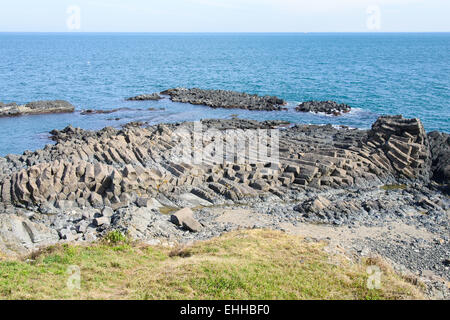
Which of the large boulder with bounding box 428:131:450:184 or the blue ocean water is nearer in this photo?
the large boulder with bounding box 428:131:450:184

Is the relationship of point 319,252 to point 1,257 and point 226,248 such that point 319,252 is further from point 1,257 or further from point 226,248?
point 1,257

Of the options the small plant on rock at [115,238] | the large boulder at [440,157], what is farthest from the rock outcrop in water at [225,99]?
the small plant on rock at [115,238]

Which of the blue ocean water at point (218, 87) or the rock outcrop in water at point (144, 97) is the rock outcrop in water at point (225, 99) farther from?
the rock outcrop in water at point (144, 97)

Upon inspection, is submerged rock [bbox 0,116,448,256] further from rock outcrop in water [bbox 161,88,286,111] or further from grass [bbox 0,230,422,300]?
rock outcrop in water [bbox 161,88,286,111]

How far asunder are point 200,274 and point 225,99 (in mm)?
53893

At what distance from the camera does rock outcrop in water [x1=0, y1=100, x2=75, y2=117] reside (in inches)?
2280

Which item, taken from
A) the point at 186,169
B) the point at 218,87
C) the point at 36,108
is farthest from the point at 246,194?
the point at 218,87

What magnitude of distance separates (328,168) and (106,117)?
36.1m

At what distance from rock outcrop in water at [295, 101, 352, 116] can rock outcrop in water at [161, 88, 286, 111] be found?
3.58 meters

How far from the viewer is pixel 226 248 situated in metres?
18.4

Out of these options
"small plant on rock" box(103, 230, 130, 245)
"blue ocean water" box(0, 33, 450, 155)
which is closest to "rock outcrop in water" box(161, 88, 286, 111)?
"blue ocean water" box(0, 33, 450, 155)

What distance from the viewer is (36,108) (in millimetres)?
60312
